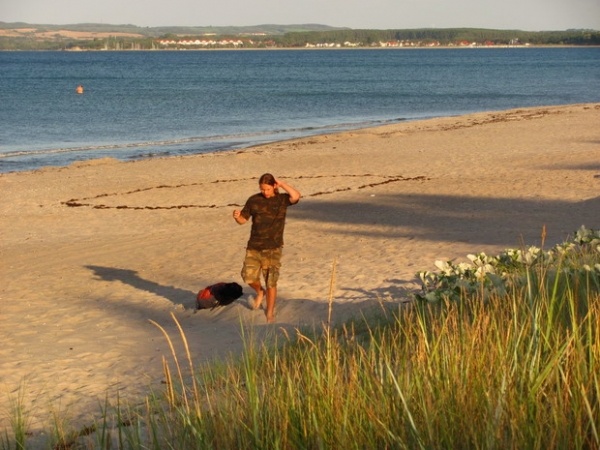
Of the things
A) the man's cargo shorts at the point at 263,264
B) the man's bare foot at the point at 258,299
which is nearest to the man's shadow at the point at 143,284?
the man's bare foot at the point at 258,299

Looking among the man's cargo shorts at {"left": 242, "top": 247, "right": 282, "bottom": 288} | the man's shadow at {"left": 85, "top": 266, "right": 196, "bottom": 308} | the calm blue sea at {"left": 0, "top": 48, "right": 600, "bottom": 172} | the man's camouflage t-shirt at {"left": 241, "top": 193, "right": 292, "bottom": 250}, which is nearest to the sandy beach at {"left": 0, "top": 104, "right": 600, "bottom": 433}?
the man's shadow at {"left": 85, "top": 266, "right": 196, "bottom": 308}

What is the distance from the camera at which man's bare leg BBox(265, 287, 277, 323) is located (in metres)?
9.46

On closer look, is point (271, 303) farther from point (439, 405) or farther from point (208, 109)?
point (208, 109)

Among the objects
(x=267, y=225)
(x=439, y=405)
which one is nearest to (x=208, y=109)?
(x=267, y=225)

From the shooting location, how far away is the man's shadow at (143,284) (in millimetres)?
11370

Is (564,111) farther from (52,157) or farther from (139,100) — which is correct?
(139,100)

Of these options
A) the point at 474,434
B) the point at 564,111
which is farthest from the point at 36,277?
the point at 564,111

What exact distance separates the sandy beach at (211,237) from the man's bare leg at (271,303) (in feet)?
0.42

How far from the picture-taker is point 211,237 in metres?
15.0

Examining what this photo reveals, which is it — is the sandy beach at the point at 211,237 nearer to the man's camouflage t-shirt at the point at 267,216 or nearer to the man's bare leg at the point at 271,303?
the man's bare leg at the point at 271,303

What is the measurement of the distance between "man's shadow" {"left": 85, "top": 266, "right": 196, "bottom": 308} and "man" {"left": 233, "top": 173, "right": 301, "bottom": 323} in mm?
1858

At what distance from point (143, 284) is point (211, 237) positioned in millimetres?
2829

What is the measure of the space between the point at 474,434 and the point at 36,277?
10.2 m

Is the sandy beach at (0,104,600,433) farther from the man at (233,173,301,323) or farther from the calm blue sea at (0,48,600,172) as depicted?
the calm blue sea at (0,48,600,172)
